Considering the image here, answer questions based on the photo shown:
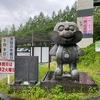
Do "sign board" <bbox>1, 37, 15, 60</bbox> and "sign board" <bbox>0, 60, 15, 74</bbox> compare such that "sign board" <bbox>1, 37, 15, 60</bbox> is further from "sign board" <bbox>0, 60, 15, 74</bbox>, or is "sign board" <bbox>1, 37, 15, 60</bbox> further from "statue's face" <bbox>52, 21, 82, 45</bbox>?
"statue's face" <bbox>52, 21, 82, 45</bbox>

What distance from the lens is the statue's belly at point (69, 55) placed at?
17.2ft

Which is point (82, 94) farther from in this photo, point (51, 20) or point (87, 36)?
point (51, 20)

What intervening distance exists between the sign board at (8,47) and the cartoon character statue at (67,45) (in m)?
2.02

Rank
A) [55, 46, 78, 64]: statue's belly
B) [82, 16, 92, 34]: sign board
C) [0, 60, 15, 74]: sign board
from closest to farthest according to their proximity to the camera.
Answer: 1. [55, 46, 78, 64]: statue's belly
2. [0, 60, 15, 74]: sign board
3. [82, 16, 92, 34]: sign board

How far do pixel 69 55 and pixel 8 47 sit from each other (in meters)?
2.59

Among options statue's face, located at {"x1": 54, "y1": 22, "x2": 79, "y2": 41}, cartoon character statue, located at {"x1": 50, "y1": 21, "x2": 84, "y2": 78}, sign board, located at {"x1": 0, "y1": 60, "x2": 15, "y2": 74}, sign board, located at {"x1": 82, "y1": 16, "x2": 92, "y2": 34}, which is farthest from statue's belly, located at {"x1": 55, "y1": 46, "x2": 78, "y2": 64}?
sign board, located at {"x1": 82, "y1": 16, "x2": 92, "y2": 34}

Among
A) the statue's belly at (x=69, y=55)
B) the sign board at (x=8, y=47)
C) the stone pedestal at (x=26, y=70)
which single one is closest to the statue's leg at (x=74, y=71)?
the statue's belly at (x=69, y=55)

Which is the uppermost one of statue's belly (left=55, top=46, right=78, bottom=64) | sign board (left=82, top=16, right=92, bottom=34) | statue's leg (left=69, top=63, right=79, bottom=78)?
sign board (left=82, top=16, right=92, bottom=34)

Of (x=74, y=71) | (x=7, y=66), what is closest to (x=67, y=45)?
(x=74, y=71)

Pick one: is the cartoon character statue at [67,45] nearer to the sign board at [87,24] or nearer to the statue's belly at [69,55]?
the statue's belly at [69,55]

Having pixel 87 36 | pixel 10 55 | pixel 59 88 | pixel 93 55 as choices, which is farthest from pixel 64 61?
pixel 87 36

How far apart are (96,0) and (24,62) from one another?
16.2 metres

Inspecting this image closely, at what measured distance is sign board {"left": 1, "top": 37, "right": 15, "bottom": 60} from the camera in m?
6.66

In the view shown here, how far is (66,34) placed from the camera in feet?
16.4
